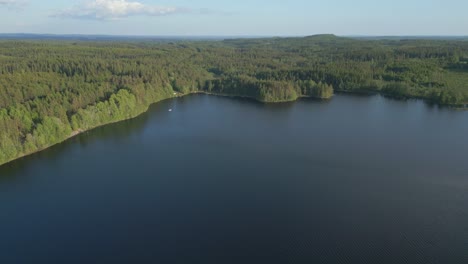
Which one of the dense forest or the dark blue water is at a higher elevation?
the dense forest

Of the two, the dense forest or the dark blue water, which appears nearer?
the dark blue water

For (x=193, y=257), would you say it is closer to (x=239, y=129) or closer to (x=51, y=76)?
(x=239, y=129)

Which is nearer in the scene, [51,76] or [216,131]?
[216,131]

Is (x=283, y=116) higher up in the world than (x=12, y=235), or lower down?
higher up

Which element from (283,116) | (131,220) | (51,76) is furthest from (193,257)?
(51,76)

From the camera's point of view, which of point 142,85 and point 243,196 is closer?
point 243,196

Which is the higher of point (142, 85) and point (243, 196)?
point (142, 85)

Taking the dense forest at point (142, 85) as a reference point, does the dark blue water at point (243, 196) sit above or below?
below

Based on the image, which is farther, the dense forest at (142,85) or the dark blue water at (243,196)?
the dense forest at (142,85)
